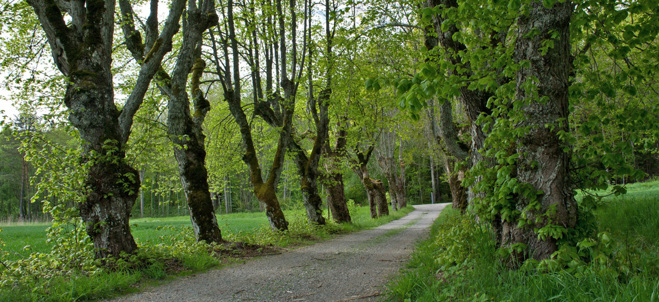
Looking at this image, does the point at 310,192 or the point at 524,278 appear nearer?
the point at 524,278

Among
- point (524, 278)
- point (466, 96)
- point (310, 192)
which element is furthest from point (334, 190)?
point (524, 278)

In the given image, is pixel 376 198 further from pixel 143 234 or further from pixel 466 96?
pixel 466 96

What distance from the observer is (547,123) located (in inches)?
142

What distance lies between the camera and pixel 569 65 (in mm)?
3891

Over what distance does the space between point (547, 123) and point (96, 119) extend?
6.31 m

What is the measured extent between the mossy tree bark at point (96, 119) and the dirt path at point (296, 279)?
4.86 ft

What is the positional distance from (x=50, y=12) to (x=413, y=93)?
6.31 metres

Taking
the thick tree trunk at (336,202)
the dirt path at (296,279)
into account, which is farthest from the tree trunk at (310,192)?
the dirt path at (296,279)

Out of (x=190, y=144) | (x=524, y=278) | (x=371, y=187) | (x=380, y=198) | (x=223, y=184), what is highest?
(x=190, y=144)

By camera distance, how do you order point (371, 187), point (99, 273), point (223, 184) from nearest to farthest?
point (99, 273), point (223, 184), point (371, 187)

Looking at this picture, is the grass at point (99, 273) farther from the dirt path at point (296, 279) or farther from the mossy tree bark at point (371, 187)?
the mossy tree bark at point (371, 187)

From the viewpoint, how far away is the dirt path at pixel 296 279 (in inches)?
A: 174

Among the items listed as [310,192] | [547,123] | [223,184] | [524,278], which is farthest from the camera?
[223,184]

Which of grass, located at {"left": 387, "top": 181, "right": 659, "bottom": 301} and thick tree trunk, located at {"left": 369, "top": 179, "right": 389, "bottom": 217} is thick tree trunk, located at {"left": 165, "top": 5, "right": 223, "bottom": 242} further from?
thick tree trunk, located at {"left": 369, "top": 179, "right": 389, "bottom": 217}
